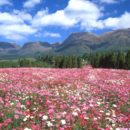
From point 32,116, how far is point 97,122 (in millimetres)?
1977

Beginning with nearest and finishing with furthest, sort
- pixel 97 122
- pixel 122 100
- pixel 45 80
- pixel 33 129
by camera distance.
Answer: pixel 33 129
pixel 97 122
pixel 122 100
pixel 45 80

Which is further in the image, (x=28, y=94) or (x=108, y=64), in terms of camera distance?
(x=108, y=64)

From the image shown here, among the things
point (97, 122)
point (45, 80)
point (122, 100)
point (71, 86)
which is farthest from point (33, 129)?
point (45, 80)

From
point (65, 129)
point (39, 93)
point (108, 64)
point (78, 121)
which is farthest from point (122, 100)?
point (108, 64)

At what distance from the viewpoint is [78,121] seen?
9211mm

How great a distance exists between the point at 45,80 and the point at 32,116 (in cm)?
Result: 1238

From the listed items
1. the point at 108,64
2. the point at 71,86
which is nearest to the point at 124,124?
the point at 71,86

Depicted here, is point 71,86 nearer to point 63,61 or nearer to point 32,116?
point 32,116

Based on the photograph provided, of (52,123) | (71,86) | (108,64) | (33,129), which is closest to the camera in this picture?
(33,129)

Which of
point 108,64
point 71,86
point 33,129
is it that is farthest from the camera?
point 108,64

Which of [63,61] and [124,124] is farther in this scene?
[63,61]

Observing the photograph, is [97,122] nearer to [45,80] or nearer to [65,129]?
[65,129]

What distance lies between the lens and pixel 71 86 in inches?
752

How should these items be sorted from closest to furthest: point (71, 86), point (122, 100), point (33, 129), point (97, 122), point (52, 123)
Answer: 1. point (33, 129)
2. point (52, 123)
3. point (97, 122)
4. point (122, 100)
5. point (71, 86)
